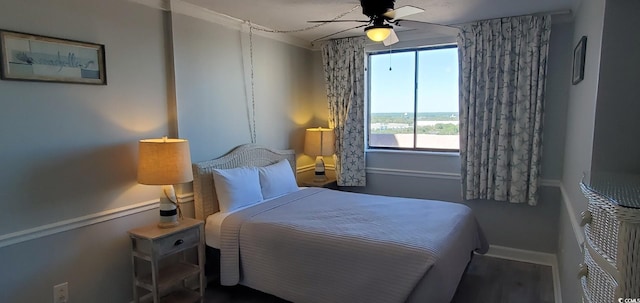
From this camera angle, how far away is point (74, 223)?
2.41 meters

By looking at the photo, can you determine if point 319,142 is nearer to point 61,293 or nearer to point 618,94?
point 61,293

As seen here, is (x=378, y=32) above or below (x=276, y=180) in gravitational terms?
above

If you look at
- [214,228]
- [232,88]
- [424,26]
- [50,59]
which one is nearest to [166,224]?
[214,228]

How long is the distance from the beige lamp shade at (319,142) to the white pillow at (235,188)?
1.24 m

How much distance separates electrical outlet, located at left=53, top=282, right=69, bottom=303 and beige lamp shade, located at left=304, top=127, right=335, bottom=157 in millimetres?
2792

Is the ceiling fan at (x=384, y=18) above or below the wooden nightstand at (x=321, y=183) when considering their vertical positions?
above

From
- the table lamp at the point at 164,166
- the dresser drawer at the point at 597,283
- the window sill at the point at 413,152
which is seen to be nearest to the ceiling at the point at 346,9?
the table lamp at the point at 164,166

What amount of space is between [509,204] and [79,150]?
393cm

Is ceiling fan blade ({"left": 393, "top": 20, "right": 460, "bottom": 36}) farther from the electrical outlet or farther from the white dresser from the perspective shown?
the electrical outlet

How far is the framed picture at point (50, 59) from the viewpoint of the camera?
2.09 meters

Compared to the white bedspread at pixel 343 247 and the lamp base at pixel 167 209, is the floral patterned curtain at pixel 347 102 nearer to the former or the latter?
the white bedspread at pixel 343 247

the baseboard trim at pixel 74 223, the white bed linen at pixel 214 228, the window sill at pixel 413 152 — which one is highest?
the window sill at pixel 413 152

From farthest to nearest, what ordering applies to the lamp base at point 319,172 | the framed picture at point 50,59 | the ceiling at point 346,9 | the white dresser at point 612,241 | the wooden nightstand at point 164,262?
1. the lamp base at point 319,172
2. the ceiling at point 346,9
3. the wooden nightstand at point 164,262
4. the framed picture at point 50,59
5. the white dresser at point 612,241

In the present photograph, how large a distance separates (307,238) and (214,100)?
1.66 m
